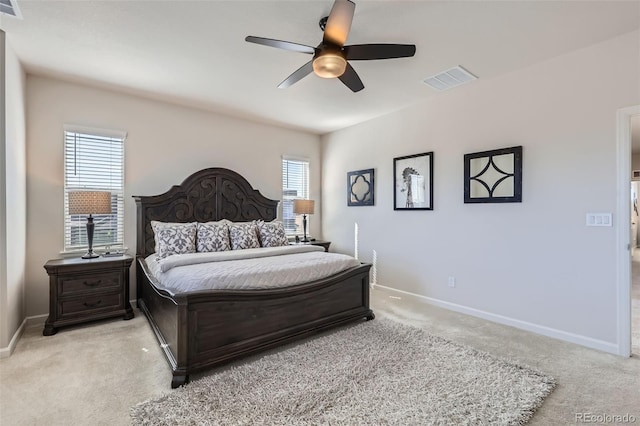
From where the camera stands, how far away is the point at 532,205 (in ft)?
10.4

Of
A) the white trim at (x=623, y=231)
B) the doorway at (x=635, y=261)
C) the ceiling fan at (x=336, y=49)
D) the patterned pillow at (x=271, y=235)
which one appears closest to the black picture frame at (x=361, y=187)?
the patterned pillow at (x=271, y=235)

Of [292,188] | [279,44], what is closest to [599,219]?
[279,44]

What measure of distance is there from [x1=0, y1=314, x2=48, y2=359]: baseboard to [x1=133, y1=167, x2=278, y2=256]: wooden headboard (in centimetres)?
114

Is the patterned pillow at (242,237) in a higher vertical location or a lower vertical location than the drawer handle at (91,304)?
higher

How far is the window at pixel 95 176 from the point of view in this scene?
357 centimetres

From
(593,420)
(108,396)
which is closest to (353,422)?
(593,420)

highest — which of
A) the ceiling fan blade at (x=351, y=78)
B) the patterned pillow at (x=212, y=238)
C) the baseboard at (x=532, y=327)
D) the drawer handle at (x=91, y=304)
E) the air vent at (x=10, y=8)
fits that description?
the air vent at (x=10, y=8)

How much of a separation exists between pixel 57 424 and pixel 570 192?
426 cm

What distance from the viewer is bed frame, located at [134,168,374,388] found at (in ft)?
7.41

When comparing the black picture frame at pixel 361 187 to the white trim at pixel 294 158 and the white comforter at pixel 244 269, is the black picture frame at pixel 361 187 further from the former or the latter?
the white comforter at pixel 244 269

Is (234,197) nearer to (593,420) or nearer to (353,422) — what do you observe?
(353,422)

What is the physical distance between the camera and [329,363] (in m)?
2.45

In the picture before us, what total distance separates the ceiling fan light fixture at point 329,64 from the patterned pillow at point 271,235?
2.34 meters

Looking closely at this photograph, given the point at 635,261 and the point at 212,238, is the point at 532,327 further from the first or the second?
the point at 635,261
